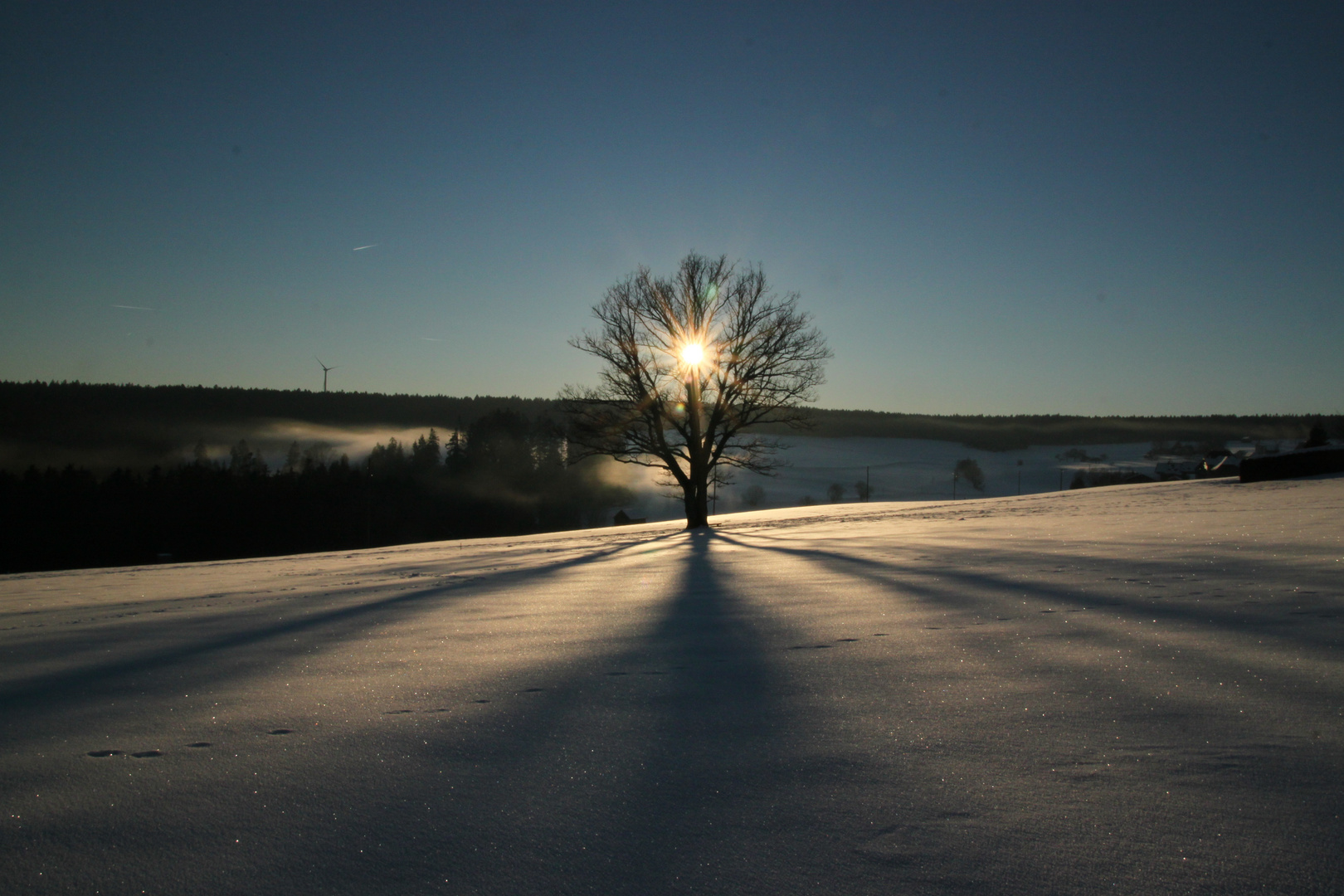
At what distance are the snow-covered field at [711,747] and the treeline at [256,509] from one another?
142 ft

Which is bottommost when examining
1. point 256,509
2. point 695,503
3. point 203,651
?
point 256,509

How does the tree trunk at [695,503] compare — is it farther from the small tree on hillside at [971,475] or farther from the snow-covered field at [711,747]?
the small tree on hillside at [971,475]

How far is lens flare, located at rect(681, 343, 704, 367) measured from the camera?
22656mm

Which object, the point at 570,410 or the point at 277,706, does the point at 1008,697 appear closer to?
the point at 277,706

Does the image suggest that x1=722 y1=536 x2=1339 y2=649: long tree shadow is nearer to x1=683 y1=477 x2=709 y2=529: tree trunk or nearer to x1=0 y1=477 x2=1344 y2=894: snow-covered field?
x1=0 y1=477 x2=1344 y2=894: snow-covered field

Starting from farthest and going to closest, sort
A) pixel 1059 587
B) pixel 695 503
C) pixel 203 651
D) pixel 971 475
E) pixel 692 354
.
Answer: pixel 971 475, pixel 695 503, pixel 692 354, pixel 1059 587, pixel 203 651

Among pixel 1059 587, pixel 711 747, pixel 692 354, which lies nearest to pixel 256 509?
pixel 692 354

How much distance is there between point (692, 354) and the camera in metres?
22.8

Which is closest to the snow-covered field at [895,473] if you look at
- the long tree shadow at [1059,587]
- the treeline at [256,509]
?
the treeline at [256,509]

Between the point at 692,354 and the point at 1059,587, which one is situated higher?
the point at 692,354

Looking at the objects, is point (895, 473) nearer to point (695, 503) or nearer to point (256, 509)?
point (256, 509)

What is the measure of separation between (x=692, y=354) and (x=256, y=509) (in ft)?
164

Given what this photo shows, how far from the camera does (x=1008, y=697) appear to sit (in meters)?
2.74

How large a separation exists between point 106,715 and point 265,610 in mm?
3337
